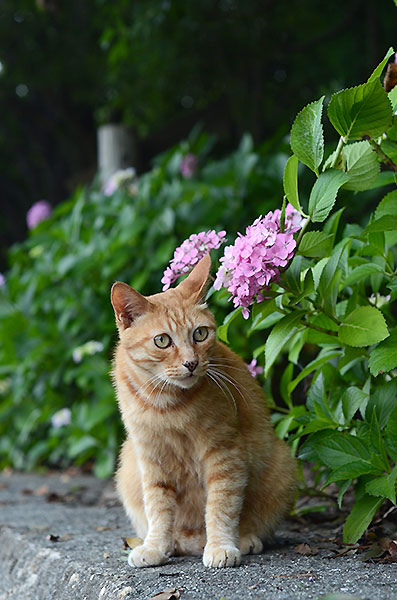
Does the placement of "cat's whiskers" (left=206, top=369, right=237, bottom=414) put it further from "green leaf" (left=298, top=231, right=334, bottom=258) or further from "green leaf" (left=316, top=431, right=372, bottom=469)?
"green leaf" (left=298, top=231, right=334, bottom=258)

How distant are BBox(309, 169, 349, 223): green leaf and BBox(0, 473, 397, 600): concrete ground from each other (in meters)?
0.96

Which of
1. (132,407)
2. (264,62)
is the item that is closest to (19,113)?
(264,62)

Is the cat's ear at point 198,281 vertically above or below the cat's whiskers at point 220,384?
above

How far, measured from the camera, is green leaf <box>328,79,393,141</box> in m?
1.87

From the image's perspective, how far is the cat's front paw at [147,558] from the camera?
2156 millimetres

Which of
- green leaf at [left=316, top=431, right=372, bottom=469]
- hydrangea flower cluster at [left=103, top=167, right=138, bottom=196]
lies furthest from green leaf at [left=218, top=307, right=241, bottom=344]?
hydrangea flower cluster at [left=103, top=167, right=138, bottom=196]

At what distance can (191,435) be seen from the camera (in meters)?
2.16

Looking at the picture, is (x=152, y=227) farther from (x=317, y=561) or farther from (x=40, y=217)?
(x=317, y=561)

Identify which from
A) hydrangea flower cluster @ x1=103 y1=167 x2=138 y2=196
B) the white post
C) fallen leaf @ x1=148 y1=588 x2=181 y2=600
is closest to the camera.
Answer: fallen leaf @ x1=148 y1=588 x2=181 y2=600

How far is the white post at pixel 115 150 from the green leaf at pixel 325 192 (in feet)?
15.9

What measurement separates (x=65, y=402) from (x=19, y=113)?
895cm

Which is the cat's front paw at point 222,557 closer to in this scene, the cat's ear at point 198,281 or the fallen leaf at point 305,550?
the fallen leaf at point 305,550

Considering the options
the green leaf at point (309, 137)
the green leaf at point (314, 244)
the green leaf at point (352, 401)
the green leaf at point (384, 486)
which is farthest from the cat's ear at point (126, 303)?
the green leaf at point (384, 486)

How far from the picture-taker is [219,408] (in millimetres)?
2191
